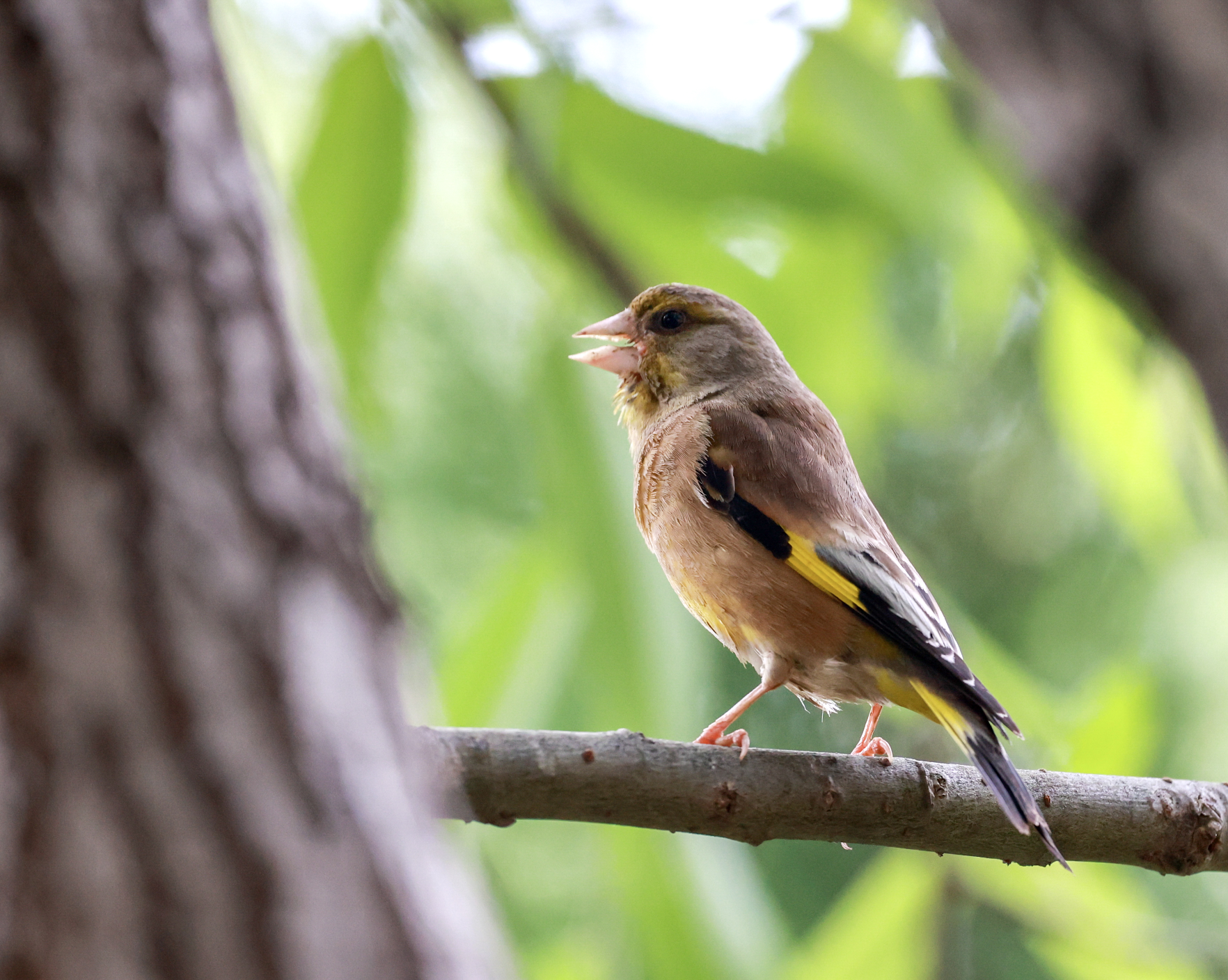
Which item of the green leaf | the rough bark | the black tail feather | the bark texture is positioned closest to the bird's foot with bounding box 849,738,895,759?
the black tail feather

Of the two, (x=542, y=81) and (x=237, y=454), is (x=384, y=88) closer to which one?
(x=542, y=81)

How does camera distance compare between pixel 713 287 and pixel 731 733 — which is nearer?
pixel 731 733

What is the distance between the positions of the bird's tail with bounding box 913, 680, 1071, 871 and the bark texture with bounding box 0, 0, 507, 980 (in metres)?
1.17

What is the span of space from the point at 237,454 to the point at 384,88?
2395mm

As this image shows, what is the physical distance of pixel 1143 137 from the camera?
2766mm

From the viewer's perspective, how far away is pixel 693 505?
3.10 metres

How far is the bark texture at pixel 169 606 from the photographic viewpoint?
1.15 metres

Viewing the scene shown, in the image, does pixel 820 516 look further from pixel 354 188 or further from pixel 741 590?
pixel 354 188

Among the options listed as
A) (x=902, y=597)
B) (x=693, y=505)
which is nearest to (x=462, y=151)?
(x=693, y=505)

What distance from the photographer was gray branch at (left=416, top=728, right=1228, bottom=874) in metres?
2.15

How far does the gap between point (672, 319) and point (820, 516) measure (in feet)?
2.53

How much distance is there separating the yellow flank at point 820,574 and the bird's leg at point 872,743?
0.36 meters

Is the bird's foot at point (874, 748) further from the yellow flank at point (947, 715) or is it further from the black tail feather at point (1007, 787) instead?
the black tail feather at point (1007, 787)

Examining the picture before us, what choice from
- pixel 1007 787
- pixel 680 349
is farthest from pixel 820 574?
pixel 680 349
